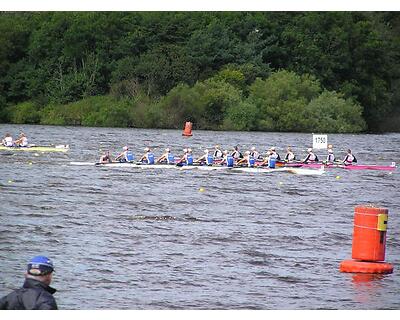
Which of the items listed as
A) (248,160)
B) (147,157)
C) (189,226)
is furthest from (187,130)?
(189,226)

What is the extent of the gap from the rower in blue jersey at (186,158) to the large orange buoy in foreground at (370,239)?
32.0 ft

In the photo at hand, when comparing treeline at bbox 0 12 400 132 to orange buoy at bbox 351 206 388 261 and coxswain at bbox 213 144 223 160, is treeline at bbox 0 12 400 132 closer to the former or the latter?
coxswain at bbox 213 144 223 160

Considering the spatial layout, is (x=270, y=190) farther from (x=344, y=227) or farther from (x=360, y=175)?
(x=344, y=227)

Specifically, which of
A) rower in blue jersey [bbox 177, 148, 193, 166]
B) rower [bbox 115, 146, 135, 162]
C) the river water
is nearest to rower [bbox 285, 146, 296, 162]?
the river water

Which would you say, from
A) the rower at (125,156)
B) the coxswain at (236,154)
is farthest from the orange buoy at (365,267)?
the rower at (125,156)

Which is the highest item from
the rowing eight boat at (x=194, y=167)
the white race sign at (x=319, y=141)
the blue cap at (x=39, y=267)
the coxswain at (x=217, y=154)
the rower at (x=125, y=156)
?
the white race sign at (x=319, y=141)

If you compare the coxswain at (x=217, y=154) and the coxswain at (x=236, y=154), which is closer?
the coxswain at (x=236, y=154)

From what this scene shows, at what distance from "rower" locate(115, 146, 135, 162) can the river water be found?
25cm

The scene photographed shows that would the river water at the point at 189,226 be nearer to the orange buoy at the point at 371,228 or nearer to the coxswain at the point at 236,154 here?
the coxswain at the point at 236,154

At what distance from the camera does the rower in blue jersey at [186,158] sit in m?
20.6

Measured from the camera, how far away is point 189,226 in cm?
1538

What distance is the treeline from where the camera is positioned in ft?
54.5

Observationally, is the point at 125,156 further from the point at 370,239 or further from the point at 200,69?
the point at 370,239
